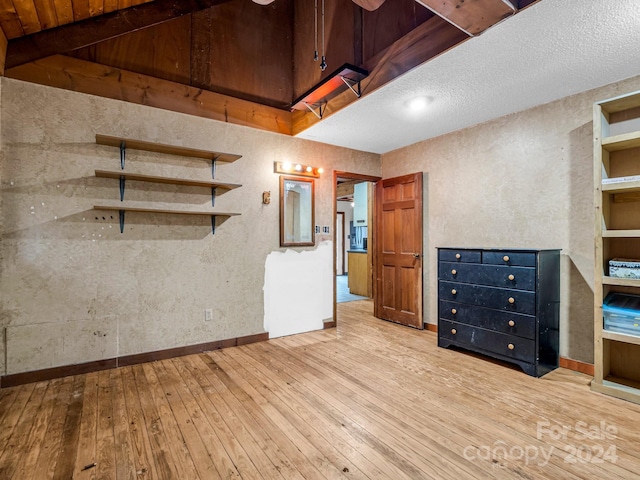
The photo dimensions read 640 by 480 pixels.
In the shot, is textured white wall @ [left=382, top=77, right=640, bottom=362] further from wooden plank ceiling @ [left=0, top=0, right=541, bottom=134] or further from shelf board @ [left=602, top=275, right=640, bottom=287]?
wooden plank ceiling @ [left=0, top=0, right=541, bottom=134]

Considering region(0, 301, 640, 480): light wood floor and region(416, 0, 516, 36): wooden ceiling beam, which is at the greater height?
region(416, 0, 516, 36): wooden ceiling beam

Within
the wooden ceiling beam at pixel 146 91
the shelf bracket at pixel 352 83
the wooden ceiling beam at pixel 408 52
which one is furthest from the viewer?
the shelf bracket at pixel 352 83

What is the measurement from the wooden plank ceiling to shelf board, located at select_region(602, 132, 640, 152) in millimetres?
1332

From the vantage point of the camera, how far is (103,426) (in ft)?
6.61

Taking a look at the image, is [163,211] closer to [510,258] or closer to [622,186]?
[510,258]

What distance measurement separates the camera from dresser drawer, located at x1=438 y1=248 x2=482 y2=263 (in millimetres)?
3160

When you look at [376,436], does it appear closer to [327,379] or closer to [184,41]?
[327,379]

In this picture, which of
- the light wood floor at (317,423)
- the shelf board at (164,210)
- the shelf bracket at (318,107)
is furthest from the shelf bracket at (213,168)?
the light wood floor at (317,423)

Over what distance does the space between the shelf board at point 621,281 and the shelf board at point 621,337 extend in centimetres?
36

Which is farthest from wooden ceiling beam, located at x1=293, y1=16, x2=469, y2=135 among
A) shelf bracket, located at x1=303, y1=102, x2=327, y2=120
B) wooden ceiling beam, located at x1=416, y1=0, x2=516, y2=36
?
shelf bracket, located at x1=303, y1=102, x2=327, y2=120

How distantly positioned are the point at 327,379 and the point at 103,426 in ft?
5.21

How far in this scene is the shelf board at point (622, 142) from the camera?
7.59 ft

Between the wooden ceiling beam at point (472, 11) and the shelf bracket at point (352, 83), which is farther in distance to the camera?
the shelf bracket at point (352, 83)

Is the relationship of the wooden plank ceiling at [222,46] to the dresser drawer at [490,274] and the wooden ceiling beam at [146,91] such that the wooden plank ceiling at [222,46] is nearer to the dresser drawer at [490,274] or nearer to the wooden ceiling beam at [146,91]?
the wooden ceiling beam at [146,91]
